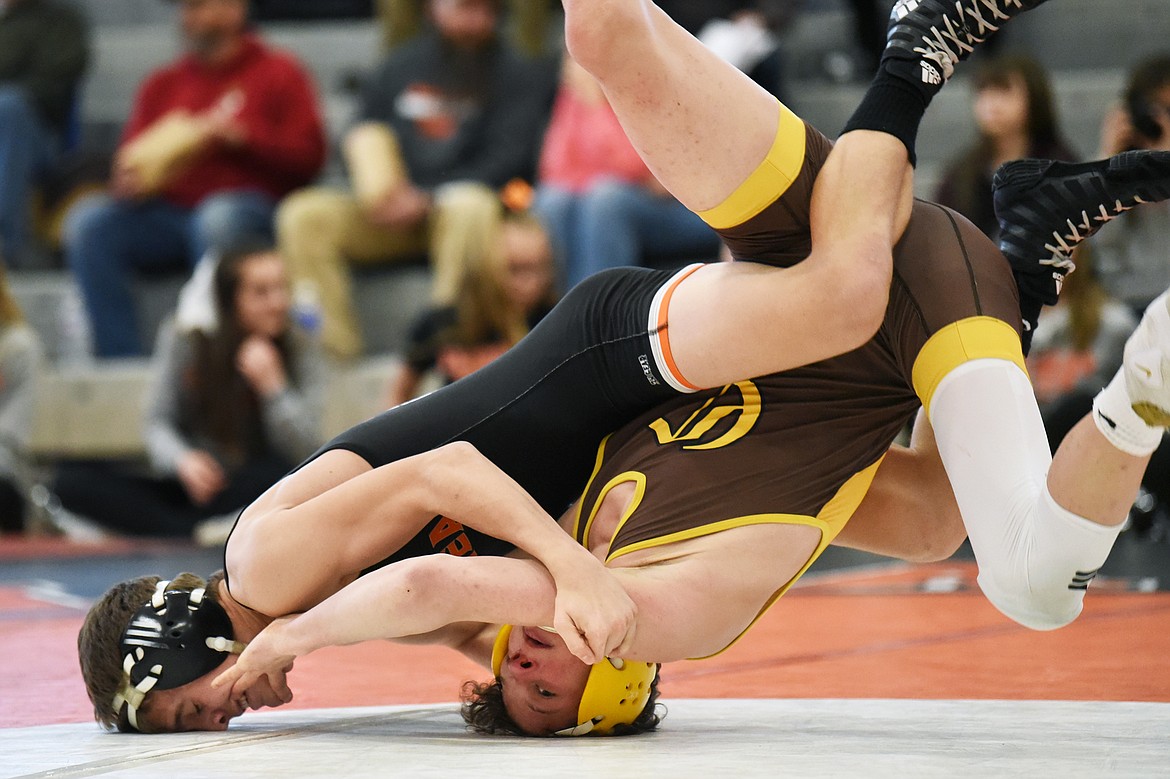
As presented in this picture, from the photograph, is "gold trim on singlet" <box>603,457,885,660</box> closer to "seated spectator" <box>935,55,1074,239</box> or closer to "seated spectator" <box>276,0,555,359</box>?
"seated spectator" <box>935,55,1074,239</box>

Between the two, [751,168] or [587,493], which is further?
[587,493]

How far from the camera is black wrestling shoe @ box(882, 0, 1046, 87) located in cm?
234

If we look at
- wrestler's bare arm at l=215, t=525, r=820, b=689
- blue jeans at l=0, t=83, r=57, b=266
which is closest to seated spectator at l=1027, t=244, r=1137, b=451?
wrestler's bare arm at l=215, t=525, r=820, b=689

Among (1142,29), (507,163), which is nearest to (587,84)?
(507,163)

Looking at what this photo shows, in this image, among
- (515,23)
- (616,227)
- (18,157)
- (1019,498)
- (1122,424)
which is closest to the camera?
(1122,424)

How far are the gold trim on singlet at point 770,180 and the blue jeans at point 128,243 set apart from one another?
13.4 ft

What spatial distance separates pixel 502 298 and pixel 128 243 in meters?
2.10

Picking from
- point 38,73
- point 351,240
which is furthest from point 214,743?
point 38,73

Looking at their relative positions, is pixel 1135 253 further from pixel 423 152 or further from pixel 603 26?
pixel 603 26

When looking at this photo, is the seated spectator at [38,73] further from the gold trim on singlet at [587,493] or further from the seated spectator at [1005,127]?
the gold trim on singlet at [587,493]

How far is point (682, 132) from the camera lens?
2.28 m

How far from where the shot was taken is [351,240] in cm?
611

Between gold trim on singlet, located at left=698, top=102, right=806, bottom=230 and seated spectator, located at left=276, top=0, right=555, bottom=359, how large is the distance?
359cm

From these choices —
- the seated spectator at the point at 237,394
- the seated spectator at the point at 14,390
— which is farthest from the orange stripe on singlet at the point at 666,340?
the seated spectator at the point at 14,390
